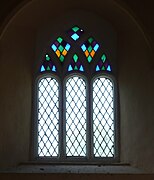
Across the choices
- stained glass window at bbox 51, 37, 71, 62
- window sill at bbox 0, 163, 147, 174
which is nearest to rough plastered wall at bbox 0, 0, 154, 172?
window sill at bbox 0, 163, 147, 174

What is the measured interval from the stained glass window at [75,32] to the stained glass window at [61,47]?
0.12 meters

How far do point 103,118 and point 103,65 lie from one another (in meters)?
0.70

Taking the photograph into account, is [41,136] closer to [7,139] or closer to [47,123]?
[47,123]

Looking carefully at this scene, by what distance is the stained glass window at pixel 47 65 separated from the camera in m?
5.94

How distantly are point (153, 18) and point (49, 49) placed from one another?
1596mm

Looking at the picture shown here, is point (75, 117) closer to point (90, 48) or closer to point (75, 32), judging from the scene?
point (90, 48)

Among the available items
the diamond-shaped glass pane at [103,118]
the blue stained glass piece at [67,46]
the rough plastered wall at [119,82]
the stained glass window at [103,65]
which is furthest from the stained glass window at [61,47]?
the diamond-shaped glass pane at [103,118]

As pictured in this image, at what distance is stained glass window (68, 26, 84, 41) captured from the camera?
238 inches

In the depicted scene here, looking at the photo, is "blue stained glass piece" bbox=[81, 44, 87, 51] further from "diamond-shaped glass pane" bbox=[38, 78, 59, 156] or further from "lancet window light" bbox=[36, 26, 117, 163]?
"diamond-shaped glass pane" bbox=[38, 78, 59, 156]

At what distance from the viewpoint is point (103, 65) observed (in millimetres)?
5953

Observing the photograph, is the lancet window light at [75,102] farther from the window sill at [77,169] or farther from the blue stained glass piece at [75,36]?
the window sill at [77,169]

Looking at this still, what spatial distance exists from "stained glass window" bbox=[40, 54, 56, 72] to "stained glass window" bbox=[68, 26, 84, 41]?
42 cm

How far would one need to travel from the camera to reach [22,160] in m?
5.42

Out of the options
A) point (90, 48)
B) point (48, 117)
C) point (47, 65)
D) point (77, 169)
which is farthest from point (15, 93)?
point (90, 48)
